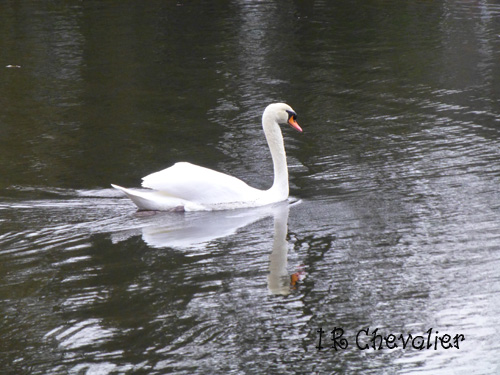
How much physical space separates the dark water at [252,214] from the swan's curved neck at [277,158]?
0.16 meters

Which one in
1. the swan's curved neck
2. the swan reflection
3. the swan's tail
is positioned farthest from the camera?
the swan's curved neck

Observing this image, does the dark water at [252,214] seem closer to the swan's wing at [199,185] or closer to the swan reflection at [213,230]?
the swan reflection at [213,230]

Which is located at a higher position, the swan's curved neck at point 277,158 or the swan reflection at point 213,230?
the swan's curved neck at point 277,158

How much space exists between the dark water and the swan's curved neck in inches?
6.5

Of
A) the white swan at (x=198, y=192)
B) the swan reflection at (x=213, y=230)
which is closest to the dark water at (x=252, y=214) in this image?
the swan reflection at (x=213, y=230)

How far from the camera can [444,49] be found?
54.3 ft

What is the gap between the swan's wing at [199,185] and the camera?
8492 mm

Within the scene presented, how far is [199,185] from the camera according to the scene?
27.9ft

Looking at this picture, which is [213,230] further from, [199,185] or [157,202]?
[157,202]

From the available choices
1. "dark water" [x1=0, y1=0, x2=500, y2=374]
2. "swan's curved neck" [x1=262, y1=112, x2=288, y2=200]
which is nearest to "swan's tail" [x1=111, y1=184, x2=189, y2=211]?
"dark water" [x1=0, y1=0, x2=500, y2=374]

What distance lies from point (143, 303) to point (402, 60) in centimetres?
1062

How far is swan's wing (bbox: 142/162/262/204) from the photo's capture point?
8.49 m

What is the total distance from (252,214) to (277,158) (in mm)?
729

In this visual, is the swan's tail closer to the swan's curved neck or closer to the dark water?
the dark water
